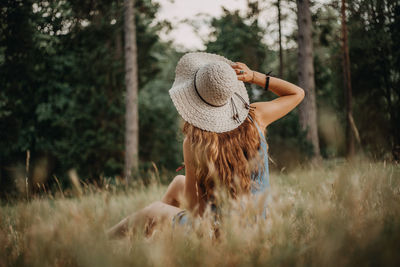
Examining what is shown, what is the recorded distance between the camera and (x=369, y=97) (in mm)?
10055

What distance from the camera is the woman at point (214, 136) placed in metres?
1.84

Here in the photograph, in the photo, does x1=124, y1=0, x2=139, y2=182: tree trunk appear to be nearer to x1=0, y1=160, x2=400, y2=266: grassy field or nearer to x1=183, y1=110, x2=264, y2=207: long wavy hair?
x1=183, y1=110, x2=264, y2=207: long wavy hair

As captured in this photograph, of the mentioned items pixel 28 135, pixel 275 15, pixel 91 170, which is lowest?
pixel 91 170

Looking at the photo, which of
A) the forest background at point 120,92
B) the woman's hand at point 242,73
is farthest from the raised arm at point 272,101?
the forest background at point 120,92

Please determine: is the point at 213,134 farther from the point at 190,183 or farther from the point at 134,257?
the point at 134,257

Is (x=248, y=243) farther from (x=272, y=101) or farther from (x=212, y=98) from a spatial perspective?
(x=272, y=101)

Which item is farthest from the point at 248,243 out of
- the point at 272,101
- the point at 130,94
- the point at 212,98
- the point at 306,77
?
the point at 130,94

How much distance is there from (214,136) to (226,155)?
166mm

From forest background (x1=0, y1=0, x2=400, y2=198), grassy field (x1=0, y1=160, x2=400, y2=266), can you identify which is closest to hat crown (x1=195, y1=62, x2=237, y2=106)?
grassy field (x1=0, y1=160, x2=400, y2=266)

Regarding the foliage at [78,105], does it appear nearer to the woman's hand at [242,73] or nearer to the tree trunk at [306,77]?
the tree trunk at [306,77]

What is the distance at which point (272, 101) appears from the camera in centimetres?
218

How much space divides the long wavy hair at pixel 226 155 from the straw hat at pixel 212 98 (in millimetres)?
69

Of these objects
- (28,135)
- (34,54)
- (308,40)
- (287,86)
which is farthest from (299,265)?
(28,135)

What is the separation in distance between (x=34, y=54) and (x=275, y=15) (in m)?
7.72
